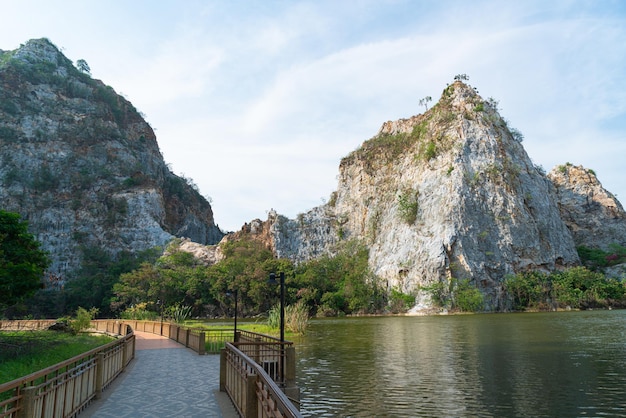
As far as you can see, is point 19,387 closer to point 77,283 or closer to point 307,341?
point 307,341

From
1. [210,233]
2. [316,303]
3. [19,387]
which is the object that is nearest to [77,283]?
[316,303]

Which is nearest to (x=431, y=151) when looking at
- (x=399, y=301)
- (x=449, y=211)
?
(x=449, y=211)

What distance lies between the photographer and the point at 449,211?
69.1m

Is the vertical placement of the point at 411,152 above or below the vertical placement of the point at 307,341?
above

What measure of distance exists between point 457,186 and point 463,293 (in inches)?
702

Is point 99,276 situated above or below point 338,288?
above

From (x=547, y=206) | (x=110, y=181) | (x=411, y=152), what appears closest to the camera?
(x=547, y=206)

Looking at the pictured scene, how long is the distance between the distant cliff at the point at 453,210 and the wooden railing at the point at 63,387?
183 feet

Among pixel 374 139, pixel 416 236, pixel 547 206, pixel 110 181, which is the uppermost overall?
pixel 374 139

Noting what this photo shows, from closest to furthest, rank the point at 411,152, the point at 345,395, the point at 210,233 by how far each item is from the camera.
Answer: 1. the point at 345,395
2. the point at 411,152
3. the point at 210,233

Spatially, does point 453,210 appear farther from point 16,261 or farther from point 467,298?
point 16,261

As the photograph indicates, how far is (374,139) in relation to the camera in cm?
9562

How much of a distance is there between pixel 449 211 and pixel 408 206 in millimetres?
7792

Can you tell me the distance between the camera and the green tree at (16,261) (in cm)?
1741
